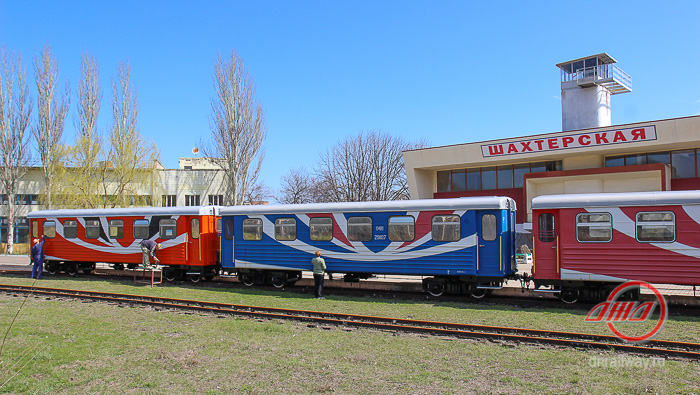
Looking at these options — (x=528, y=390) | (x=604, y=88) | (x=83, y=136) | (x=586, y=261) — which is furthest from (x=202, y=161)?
(x=528, y=390)

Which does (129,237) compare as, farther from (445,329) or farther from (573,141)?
(573,141)

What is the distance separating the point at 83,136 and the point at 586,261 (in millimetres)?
37574

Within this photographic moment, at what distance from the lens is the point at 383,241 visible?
15.2m

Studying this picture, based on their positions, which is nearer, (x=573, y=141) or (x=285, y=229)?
(x=285, y=229)

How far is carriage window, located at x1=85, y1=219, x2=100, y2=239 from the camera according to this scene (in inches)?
812

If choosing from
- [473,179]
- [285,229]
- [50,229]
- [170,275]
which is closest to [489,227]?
[285,229]

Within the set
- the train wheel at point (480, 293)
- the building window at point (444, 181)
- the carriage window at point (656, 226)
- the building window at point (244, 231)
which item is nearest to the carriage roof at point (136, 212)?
the building window at point (244, 231)

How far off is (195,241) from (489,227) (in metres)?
10.4

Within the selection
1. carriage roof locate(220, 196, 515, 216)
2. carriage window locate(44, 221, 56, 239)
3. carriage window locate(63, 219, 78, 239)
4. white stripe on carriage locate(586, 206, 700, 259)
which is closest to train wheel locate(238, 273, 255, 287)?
carriage roof locate(220, 196, 515, 216)

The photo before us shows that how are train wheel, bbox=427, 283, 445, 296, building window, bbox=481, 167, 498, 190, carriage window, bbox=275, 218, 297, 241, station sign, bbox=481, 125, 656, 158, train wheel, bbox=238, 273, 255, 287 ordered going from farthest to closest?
building window, bbox=481, 167, 498, 190, station sign, bbox=481, 125, 656, 158, train wheel, bbox=238, 273, 255, 287, carriage window, bbox=275, 218, 297, 241, train wheel, bbox=427, 283, 445, 296

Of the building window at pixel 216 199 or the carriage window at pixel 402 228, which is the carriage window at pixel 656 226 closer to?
the carriage window at pixel 402 228

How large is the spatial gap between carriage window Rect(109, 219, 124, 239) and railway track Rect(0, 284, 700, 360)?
556 cm

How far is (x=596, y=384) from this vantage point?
22.8ft

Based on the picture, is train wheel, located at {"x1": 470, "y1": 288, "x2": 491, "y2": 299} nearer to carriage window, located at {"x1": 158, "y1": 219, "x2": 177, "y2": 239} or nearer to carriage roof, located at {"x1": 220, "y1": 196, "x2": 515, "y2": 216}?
carriage roof, located at {"x1": 220, "y1": 196, "x2": 515, "y2": 216}
